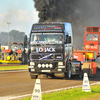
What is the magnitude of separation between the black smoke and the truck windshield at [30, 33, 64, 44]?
30752 mm

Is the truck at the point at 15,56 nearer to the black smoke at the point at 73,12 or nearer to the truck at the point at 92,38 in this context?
the black smoke at the point at 73,12

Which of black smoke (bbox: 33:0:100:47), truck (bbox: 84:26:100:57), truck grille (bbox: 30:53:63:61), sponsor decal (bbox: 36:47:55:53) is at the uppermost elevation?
black smoke (bbox: 33:0:100:47)

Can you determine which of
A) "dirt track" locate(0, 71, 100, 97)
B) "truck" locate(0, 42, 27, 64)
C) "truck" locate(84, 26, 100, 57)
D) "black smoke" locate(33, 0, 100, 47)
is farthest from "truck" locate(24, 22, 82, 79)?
"black smoke" locate(33, 0, 100, 47)

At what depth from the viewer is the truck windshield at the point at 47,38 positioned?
52.0 feet

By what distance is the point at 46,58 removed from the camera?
51.4ft

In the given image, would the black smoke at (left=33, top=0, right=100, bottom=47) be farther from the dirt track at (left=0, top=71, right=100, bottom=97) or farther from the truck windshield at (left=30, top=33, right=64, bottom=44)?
the dirt track at (left=0, top=71, right=100, bottom=97)

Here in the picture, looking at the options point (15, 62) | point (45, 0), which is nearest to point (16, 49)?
point (15, 62)

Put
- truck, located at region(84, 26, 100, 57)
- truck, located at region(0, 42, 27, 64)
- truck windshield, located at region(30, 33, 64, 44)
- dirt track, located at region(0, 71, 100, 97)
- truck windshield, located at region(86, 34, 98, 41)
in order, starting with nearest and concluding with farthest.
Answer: dirt track, located at region(0, 71, 100, 97) < truck windshield, located at region(30, 33, 64, 44) < truck, located at region(84, 26, 100, 57) < truck windshield, located at region(86, 34, 98, 41) < truck, located at region(0, 42, 27, 64)

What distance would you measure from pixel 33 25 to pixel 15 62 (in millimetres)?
19077

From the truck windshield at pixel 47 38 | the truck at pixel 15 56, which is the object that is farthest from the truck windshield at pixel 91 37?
the truck windshield at pixel 47 38

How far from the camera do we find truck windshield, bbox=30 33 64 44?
15836 mm

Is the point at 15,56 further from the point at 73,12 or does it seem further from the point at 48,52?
the point at 73,12

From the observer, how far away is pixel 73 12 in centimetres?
5925

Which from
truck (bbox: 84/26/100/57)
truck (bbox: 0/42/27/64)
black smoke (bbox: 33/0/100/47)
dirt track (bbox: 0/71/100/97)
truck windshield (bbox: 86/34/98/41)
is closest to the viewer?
dirt track (bbox: 0/71/100/97)
